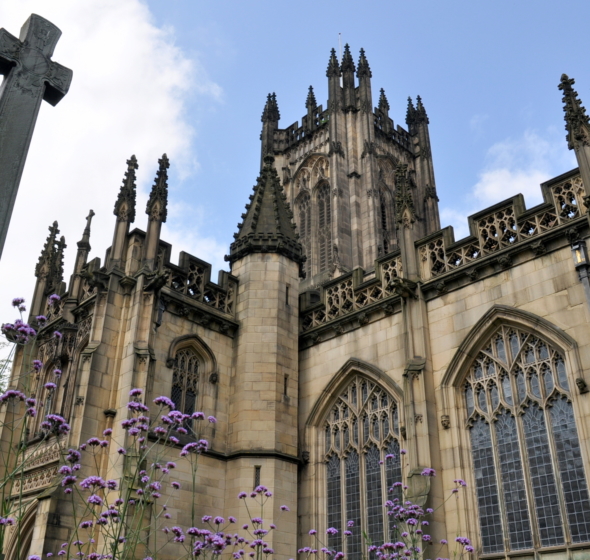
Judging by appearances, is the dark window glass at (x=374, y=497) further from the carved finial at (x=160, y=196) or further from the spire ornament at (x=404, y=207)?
the carved finial at (x=160, y=196)

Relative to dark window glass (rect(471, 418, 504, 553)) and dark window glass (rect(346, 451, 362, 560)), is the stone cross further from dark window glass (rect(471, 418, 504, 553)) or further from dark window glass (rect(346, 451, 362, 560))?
dark window glass (rect(346, 451, 362, 560))

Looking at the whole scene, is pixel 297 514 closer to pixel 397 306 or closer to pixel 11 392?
pixel 397 306

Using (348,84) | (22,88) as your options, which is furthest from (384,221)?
(22,88)

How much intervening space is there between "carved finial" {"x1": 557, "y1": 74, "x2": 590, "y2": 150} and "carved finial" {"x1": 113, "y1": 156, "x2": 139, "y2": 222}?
34.4 feet

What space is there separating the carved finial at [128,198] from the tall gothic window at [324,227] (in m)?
22.0

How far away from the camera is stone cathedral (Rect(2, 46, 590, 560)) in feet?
41.2

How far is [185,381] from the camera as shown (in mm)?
16094

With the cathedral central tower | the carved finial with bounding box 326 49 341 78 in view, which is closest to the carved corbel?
the cathedral central tower

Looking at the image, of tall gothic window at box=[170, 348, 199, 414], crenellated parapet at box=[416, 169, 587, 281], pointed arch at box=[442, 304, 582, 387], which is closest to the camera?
pointed arch at box=[442, 304, 582, 387]

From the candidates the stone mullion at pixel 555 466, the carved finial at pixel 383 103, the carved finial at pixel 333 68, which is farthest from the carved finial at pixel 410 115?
the stone mullion at pixel 555 466

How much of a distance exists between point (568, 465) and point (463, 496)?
2136 millimetres

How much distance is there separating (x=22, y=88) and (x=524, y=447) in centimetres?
1094

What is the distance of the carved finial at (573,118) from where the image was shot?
538 inches

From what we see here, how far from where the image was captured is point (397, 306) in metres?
15.8
